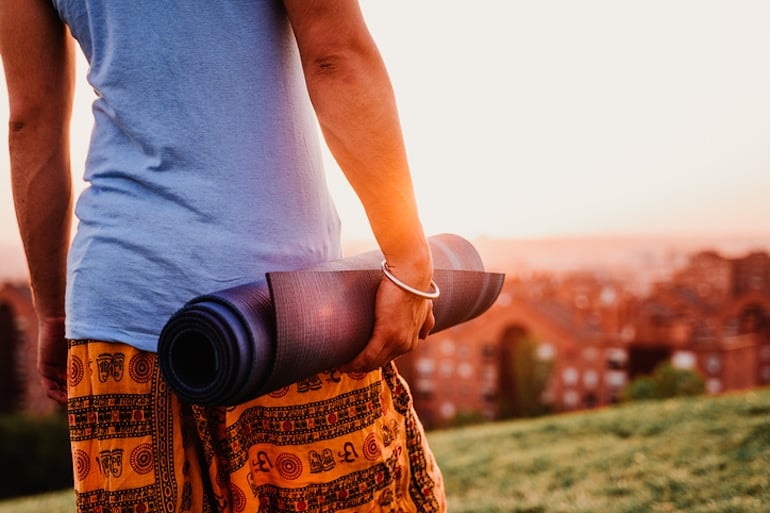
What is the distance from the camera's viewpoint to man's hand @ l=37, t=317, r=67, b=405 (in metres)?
1.49

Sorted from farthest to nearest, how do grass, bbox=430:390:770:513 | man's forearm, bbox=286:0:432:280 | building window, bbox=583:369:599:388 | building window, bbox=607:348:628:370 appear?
building window, bbox=583:369:599:388 → building window, bbox=607:348:628:370 → grass, bbox=430:390:770:513 → man's forearm, bbox=286:0:432:280

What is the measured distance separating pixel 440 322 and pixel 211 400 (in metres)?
0.51

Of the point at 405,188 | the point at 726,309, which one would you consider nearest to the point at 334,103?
the point at 405,188

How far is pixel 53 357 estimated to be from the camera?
5.01 ft

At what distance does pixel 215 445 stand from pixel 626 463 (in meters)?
4.49

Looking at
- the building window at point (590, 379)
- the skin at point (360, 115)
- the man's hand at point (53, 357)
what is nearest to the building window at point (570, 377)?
the building window at point (590, 379)

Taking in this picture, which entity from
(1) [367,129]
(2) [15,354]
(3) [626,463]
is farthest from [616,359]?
(1) [367,129]

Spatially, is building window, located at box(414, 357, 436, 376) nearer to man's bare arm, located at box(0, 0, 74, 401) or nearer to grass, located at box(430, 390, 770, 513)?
grass, located at box(430, 390, 770, 513)

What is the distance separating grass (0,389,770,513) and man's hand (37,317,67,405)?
3.17 meters

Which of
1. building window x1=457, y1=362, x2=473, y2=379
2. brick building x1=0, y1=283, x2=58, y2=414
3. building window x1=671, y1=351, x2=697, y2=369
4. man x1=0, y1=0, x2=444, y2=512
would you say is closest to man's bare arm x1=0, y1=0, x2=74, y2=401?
man x1=0, y1=0, x2=444, y2=512

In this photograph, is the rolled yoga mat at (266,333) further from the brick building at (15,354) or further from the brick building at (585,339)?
the brick building at (15,354)

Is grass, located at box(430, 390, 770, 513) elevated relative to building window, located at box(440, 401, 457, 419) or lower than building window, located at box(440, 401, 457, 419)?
elevated

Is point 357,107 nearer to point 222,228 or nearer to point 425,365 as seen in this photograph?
point 222,228

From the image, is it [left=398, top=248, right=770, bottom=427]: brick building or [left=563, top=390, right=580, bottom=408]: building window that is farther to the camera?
[left=563, top=390, right=580, bottom=408]: building window
